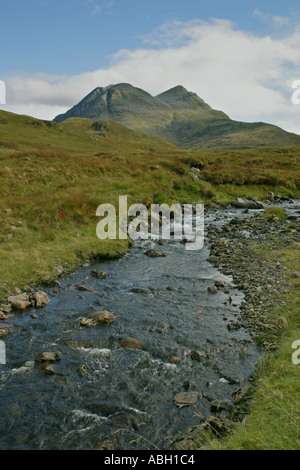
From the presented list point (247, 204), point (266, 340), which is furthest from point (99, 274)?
point (247, 204)

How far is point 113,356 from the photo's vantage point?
34.1ft

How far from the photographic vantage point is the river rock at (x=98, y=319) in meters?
12.3

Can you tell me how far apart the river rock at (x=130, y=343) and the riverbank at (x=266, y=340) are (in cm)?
388

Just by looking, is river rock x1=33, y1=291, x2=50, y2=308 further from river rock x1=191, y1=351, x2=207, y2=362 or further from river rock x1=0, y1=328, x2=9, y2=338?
river rock x1=191, y1=351, x2=207, y2=362

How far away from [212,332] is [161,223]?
62.4 ft

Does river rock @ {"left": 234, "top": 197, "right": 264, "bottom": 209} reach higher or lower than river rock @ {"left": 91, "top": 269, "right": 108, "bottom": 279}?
higher

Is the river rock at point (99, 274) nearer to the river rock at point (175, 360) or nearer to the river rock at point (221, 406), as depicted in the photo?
the river rock at point (175, 360)

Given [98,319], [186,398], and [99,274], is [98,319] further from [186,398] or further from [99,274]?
[186,398]

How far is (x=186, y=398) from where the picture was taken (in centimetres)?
845

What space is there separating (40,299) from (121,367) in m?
5.90

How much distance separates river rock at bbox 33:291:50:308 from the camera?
13.8 metres

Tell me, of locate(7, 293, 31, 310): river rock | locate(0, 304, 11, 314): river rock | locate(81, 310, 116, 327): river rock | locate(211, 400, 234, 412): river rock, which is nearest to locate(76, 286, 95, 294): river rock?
locate(7, 293, 31, 310): river rock

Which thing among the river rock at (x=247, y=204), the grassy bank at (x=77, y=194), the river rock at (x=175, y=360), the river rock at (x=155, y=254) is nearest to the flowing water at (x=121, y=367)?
the river rock at (x=175, y=360)

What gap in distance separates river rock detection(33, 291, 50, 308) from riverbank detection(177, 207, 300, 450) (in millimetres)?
8433
